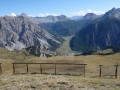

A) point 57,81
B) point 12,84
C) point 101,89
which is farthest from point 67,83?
point 12,84

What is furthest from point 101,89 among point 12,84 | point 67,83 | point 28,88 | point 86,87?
point 12,84

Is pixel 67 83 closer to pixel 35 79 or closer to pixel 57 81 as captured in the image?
pixel 57 81

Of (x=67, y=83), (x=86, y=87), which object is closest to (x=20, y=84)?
(x=67, y=83)

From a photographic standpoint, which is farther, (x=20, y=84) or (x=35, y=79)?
(x=35, y=79)

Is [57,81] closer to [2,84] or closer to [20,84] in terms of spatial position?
[20,84]

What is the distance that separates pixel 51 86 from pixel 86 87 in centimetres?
429

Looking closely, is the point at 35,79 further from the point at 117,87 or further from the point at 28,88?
the point at 117,87

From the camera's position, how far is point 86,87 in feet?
110

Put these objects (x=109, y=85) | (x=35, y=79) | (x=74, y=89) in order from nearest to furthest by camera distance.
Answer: (x=74, y=89)
(x=109, y=85)
(x=35, y=79)

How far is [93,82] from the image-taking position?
3631 cm

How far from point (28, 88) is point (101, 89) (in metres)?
8.71

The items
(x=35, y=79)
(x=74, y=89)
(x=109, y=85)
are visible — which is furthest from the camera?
(x=35, y=79)

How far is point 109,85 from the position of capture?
34.7 meters

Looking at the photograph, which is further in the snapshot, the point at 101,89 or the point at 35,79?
the point at 35,79
